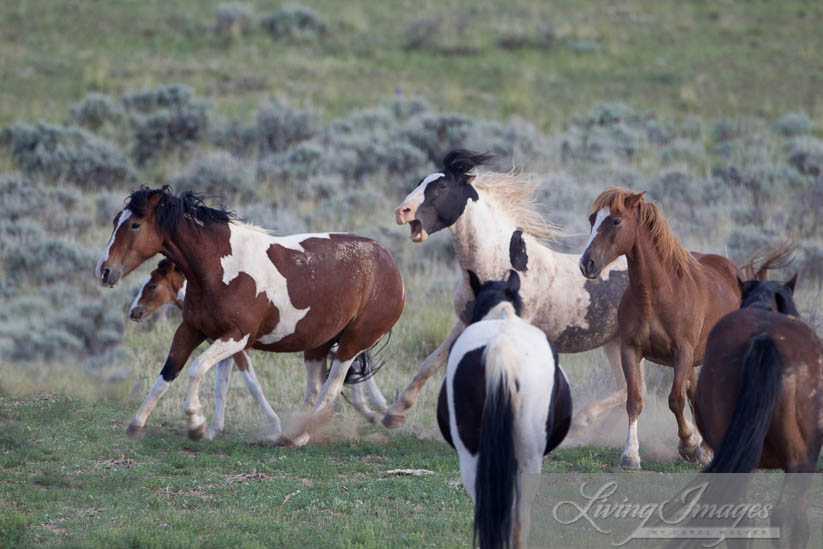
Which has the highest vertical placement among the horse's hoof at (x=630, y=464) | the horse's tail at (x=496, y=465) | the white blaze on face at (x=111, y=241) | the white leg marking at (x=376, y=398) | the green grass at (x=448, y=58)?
the green grass at (x=448, y=58)

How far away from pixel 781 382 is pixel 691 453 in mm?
3499

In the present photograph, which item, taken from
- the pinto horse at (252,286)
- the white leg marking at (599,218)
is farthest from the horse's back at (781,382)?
the pinto horse at (252,286)

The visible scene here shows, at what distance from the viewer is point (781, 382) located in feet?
17.5

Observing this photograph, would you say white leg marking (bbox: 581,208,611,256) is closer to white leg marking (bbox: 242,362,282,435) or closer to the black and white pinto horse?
the black and white pinto horse

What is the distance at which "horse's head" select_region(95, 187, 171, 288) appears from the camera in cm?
842

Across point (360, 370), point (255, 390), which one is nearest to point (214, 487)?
point (255, 390)

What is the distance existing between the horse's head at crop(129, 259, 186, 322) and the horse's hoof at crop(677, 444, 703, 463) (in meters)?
5.34

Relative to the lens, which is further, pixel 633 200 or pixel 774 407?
pixel 633 200

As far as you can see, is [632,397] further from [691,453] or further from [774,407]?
[774,407]

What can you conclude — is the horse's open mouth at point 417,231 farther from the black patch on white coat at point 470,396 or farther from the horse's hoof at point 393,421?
the black patch on white coat at point 470,396

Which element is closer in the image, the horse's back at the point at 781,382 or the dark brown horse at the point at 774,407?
the dark brown horse at the point at 774,407

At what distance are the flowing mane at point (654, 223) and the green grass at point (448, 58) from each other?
57.9ft

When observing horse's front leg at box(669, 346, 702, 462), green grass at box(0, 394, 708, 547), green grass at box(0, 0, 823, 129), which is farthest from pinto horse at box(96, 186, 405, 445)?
green grass at box(0, 0, 823, 129)

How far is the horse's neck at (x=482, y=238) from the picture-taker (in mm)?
9164
